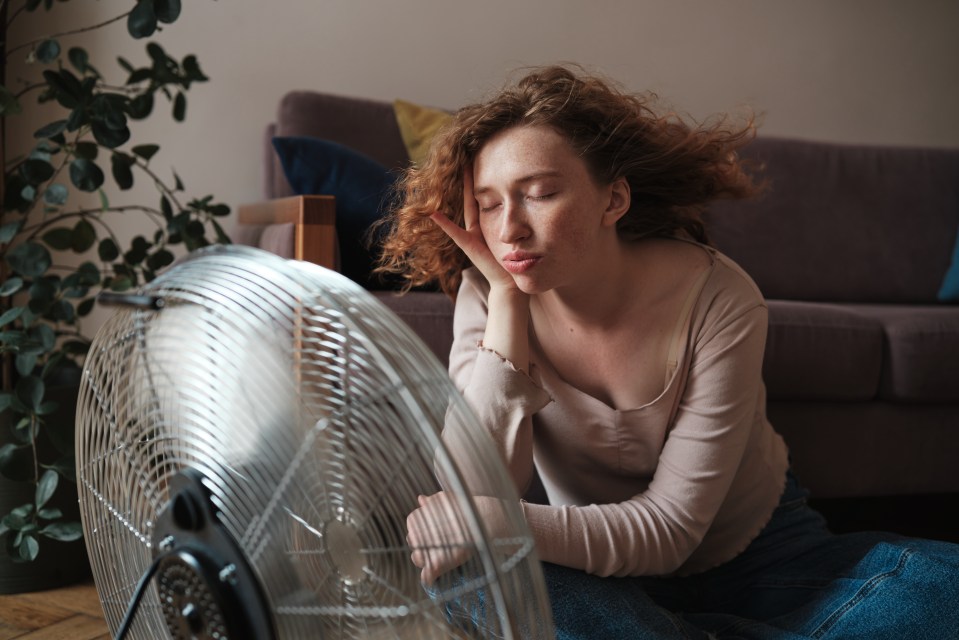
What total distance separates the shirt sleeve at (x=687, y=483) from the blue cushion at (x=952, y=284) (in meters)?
1.58

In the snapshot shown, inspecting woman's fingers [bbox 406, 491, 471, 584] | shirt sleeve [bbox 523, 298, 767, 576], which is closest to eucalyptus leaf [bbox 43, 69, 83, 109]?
shirt sleeve [bbox 523, 298, 767, 576]

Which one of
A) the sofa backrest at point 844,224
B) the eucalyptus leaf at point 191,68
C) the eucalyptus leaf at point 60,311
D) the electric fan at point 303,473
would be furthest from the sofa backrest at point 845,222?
the electric fan at point 303,473

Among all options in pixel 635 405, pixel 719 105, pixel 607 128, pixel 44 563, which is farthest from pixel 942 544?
pixel 719 105

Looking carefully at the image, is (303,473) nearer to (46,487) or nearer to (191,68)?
(46,487)

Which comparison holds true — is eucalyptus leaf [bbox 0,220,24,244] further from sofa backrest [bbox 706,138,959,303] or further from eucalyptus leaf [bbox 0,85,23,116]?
sofa backrest [bbox 706,138,959,303]

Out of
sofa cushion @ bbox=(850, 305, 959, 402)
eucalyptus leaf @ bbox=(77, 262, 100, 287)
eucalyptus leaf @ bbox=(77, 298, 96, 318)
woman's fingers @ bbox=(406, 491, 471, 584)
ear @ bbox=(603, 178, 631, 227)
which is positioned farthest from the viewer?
sofa cushion @ bbox=(850, 305, 959, 402)

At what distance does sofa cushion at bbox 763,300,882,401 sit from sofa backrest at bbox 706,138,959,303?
0.59 m

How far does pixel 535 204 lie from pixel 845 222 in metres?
1.78

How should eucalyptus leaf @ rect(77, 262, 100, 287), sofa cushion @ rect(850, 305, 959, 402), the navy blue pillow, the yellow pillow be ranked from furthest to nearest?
1. the yellow pillow
2. sofa cushion @ rect(850, 305, 959, 402)
3. the navy blue pillow
4. eucalyptus leaf @ rect(77, 262, 100, 287)

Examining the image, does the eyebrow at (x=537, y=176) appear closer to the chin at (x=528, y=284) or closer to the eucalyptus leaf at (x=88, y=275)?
the chin at (x=528, y=284)

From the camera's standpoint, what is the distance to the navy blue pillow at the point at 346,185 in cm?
164

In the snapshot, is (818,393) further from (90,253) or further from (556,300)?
(90,253)

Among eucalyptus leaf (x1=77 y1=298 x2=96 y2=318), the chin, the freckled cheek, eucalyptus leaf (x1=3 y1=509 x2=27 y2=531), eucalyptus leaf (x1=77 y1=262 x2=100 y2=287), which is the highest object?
the freckled cheek

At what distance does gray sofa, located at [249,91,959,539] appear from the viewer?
1.74 m
